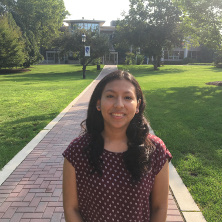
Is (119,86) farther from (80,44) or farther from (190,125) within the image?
(80,44)

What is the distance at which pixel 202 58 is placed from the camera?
55.4 meters

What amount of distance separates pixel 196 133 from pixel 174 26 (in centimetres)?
2983

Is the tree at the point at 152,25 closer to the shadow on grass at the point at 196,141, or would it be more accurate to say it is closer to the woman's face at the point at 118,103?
the shadow on grass at the point at 196,141

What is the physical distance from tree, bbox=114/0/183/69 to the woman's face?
1289 inches

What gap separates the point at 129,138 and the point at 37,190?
2.45 meters

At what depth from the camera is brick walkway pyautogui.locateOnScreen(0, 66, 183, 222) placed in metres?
2.91

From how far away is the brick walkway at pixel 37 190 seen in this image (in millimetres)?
2912

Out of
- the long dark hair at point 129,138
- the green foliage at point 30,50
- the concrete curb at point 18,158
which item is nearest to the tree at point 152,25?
the green foliage at point 30,50

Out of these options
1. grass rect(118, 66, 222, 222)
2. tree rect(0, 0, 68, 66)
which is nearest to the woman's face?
grass rect(118, 66, 222, 222)

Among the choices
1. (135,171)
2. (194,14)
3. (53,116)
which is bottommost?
(53,116)

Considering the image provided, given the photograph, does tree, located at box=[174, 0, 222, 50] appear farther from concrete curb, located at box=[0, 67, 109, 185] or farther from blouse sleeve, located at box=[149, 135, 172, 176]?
blouse sleeve, located at box=[149, 135, 172, 176]

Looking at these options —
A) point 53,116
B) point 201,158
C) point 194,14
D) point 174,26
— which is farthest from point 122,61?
point 201,158

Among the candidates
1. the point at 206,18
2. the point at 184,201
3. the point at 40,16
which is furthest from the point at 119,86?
the point at 40,16

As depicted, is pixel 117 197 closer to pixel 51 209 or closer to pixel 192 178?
pixel 51 209
